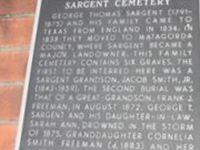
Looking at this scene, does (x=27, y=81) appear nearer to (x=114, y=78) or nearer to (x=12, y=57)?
(x=12, y=57)

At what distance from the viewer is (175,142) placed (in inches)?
68.4

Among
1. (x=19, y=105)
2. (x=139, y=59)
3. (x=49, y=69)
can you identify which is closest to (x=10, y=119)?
(x=19, y=105)

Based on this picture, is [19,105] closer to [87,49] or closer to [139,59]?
[87,49]

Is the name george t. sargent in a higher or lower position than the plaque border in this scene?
higher

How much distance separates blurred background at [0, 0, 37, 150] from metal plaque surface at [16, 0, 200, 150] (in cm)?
5

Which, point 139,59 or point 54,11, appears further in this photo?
point 54,11

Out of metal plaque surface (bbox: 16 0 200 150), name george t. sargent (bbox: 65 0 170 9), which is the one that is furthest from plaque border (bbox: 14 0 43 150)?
name george t. sargent (bbox: 65 0 170 9)

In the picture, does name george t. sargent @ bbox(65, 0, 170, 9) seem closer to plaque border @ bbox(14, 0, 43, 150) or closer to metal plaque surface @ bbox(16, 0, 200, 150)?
metal plaque surface @ bbox(16, 0, 200, 150)

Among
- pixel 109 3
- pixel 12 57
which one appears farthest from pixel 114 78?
pixel 12 57

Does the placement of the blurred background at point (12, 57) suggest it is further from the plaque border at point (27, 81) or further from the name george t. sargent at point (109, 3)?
the name george t. sargent at point (109, 3)

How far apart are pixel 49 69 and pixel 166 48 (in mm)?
443

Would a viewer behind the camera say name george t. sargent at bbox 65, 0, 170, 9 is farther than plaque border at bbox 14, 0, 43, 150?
Yes

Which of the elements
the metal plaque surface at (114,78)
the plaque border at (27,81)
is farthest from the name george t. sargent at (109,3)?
the plaque border at (27,81)

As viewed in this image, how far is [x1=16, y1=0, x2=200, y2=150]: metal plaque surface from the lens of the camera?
1.79 metres
